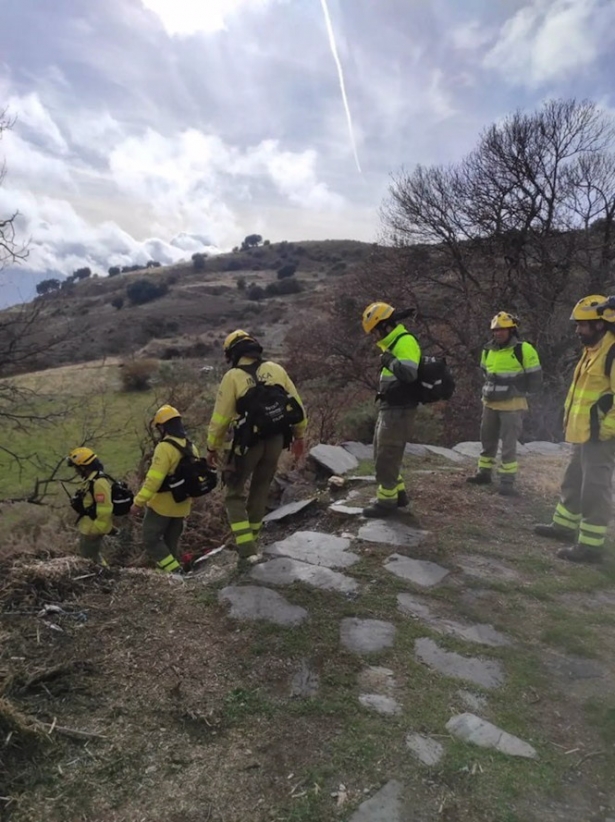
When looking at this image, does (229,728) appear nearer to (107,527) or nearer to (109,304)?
(107,527)

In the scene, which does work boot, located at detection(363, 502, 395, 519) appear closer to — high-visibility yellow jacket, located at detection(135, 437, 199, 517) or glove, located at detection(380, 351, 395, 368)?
glove, located at detection(380, 351, 395, 368)

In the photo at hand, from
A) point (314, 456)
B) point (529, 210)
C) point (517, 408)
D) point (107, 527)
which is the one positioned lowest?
point (107, 527)

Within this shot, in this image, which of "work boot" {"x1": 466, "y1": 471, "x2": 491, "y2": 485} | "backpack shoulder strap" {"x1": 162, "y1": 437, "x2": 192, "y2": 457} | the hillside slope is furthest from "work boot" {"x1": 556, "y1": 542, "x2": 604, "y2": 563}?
the hillside slope

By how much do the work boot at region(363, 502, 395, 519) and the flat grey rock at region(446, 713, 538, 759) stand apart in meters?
3.03

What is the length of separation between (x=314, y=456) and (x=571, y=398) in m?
4.09

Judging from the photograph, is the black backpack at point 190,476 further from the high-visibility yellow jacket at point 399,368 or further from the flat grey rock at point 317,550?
the high-visibility yellow jacket at point 399,368

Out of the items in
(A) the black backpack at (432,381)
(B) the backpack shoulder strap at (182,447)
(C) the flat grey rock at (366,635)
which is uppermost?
(A) the black backpack at (432,381)

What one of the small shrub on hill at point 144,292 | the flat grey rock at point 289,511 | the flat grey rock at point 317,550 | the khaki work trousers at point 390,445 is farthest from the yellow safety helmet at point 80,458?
the small shrub on hill at point 144,292

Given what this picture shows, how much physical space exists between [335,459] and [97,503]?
3.34 metres

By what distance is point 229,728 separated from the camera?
9.37 feet

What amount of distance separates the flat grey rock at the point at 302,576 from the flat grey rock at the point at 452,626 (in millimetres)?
425

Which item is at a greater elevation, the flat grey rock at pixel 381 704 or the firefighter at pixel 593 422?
the firefighter at pixel 593 422

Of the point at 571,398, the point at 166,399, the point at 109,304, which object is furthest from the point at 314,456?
the point at 109,304

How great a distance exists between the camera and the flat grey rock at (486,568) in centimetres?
477
